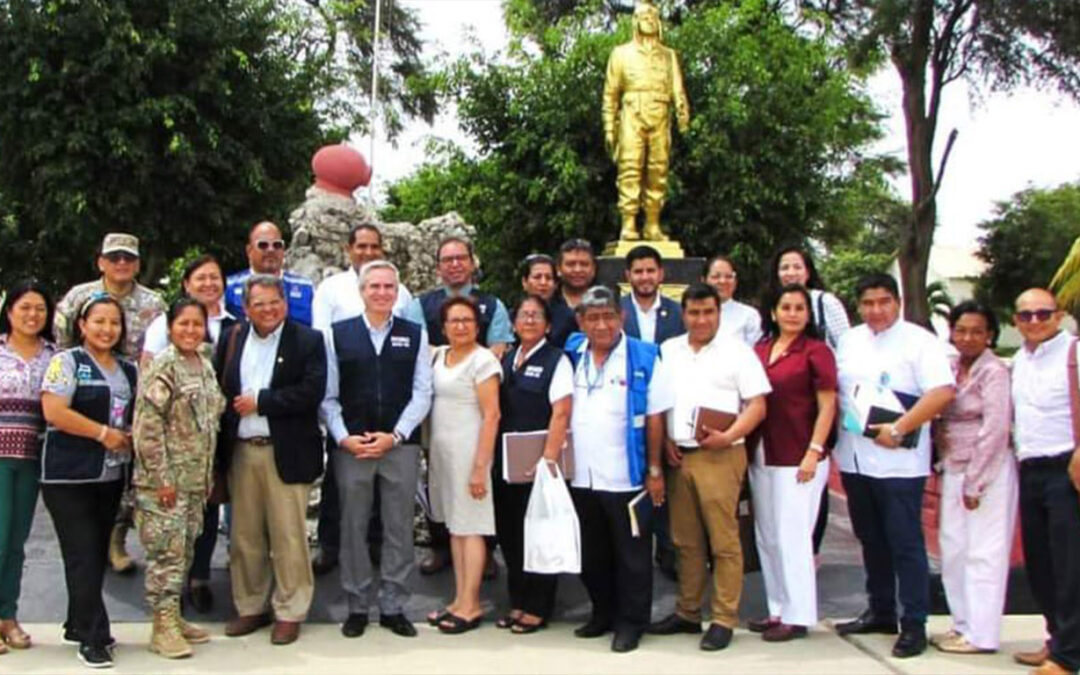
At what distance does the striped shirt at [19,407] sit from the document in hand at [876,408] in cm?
337

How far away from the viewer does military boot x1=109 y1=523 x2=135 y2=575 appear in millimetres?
5141

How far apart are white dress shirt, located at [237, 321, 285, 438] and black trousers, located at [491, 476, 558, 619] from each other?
3.50 ft

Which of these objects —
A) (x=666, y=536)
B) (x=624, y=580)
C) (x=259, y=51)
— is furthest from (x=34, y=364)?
(x=259, y=51)

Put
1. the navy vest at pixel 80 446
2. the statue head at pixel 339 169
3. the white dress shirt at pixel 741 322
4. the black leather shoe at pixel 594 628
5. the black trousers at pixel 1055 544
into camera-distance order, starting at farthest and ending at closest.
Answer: the statue head at pixel 339 169
the white dress shirt at pixel 741 322
the black leather shoe at pixel 594 628
the navy vest at pixel 80 446
the black trousers at pixel 1055 544

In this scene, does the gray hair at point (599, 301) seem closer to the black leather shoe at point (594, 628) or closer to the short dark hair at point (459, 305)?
the short dark hair at point (459, 305)

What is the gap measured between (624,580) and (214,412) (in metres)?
1.86

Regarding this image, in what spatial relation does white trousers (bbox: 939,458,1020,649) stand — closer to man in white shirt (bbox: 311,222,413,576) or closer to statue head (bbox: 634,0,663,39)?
man in white shirt (bbox: 311,222,413,576)

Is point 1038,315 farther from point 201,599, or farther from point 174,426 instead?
point 201,599

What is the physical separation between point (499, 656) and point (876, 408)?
188cm

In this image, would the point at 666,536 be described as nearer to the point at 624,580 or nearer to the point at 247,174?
the point at 624,580

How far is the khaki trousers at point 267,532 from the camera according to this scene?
4.36 m

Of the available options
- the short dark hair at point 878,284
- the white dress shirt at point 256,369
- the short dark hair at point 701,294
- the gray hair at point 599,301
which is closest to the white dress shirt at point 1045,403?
the short dark hair at point 878,284

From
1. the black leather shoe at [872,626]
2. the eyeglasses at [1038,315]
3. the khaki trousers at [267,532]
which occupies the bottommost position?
the black leather shoe at [872,626]

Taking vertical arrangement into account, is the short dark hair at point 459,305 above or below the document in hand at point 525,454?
above
